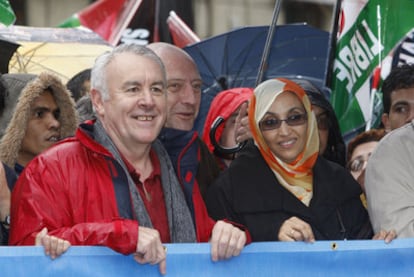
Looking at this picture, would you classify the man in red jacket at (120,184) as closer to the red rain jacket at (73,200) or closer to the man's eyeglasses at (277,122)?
the red rain jacket at (73,200)

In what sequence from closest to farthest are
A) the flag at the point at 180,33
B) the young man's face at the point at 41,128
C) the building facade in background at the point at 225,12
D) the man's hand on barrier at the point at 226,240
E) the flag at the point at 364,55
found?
the man's hand on barrier at the point at 226,240 < the young man's face at the point at 41,128 < the flag at the point at 364,55 < the flag at the point at 180,33 < the building facade in background at the point at 225,12

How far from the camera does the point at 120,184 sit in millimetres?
4098

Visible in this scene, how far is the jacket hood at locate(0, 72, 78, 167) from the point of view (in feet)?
17.6

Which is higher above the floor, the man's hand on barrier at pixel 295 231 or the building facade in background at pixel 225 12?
the man's hand on barrier at pixel 295 231

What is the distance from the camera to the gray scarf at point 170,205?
13.4 ft

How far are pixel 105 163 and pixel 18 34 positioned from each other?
13.1 feet

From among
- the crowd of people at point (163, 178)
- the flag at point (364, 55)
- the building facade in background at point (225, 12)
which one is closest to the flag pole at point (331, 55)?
the flag at point (364, 55)

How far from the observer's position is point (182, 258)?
3928mm

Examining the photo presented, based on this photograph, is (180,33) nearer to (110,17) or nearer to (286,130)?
(110,17)

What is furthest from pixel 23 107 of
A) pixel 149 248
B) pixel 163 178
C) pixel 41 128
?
pixel 149 248

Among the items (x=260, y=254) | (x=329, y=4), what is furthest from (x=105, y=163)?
(x=329, y=4)

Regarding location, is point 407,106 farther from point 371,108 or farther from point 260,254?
point 260,254

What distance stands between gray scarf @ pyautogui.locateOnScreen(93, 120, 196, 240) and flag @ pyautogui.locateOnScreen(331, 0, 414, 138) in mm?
2865

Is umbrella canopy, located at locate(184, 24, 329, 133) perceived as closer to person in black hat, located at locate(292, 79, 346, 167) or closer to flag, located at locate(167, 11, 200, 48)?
flag, located at locate(167, 11, 200, 48)
